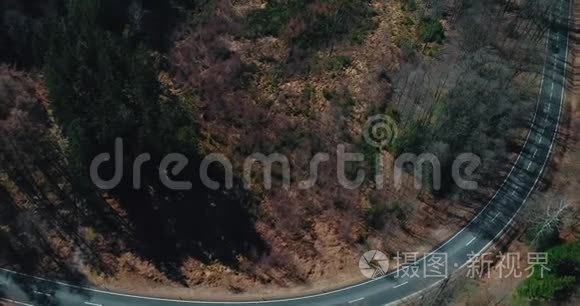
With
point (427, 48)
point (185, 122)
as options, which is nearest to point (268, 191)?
point (185, 122)

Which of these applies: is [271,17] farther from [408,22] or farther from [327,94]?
[408,22]

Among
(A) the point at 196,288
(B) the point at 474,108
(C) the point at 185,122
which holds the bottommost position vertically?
(A) the point at 196,288

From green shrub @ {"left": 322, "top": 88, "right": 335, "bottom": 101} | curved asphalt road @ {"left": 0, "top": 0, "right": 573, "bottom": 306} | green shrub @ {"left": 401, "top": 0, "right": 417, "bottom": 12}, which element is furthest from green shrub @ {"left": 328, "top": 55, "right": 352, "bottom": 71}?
curved asphalt road @ {"left": 0, "top": 0, "right": 573, "bottom": 306}

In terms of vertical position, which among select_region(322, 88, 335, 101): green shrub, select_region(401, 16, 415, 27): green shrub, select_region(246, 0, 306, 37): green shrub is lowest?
select_region(322, 88, 335, 101): green shrub

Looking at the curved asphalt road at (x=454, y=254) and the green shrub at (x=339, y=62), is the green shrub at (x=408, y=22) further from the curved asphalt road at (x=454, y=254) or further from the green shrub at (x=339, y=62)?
the curved asphalt road at (x=454, y=254)

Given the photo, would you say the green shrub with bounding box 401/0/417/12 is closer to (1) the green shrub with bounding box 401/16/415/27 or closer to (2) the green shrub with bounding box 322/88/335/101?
(1) the green shrub with bounding box 401/16/415/27

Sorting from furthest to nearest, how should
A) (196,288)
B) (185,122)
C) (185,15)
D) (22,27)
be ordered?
(185,15) < (22,27) < (185,122) < (196,288)

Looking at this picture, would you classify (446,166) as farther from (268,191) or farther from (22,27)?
(22,27)
